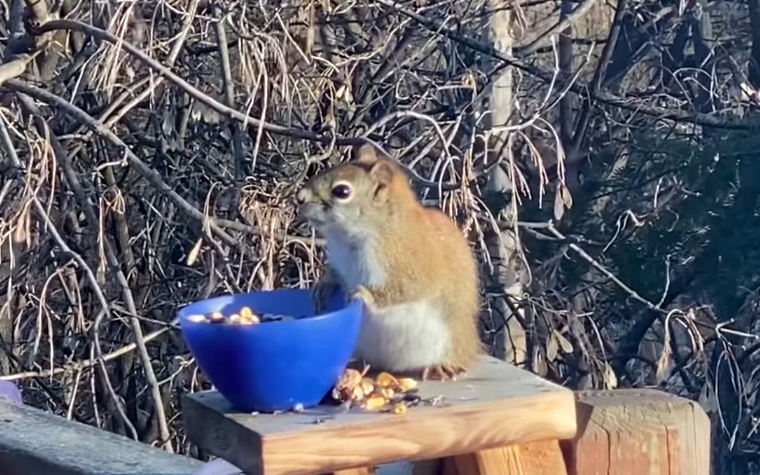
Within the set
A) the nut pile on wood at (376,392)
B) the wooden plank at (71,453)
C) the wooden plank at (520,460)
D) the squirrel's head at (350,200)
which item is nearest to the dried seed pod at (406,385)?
the nut pile on wood at (376,392)

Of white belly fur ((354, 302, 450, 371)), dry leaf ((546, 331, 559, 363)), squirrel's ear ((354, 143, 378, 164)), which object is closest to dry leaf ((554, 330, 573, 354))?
dry leaf ((546, 331, 559, 363))

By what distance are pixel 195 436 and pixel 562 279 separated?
249 centimetres

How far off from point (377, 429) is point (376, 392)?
143mm

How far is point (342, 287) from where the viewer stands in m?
1.97

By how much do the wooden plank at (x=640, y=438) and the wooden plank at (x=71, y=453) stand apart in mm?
482

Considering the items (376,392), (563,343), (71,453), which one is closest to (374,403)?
(376,392)

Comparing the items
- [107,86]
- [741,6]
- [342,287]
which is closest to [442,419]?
[342,287]

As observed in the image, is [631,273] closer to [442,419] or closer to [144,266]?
[144,266]

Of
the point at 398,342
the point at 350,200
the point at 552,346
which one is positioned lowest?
the point at 552,346

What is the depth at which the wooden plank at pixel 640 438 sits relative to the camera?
4.85 ft

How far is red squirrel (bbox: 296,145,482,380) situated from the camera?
1.87 m

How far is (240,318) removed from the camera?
63.0 inches

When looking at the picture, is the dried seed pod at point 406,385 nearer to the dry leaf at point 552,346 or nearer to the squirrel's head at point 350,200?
the squirrel's head at point 350,200

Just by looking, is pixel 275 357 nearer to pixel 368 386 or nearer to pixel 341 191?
pixel 368 386
